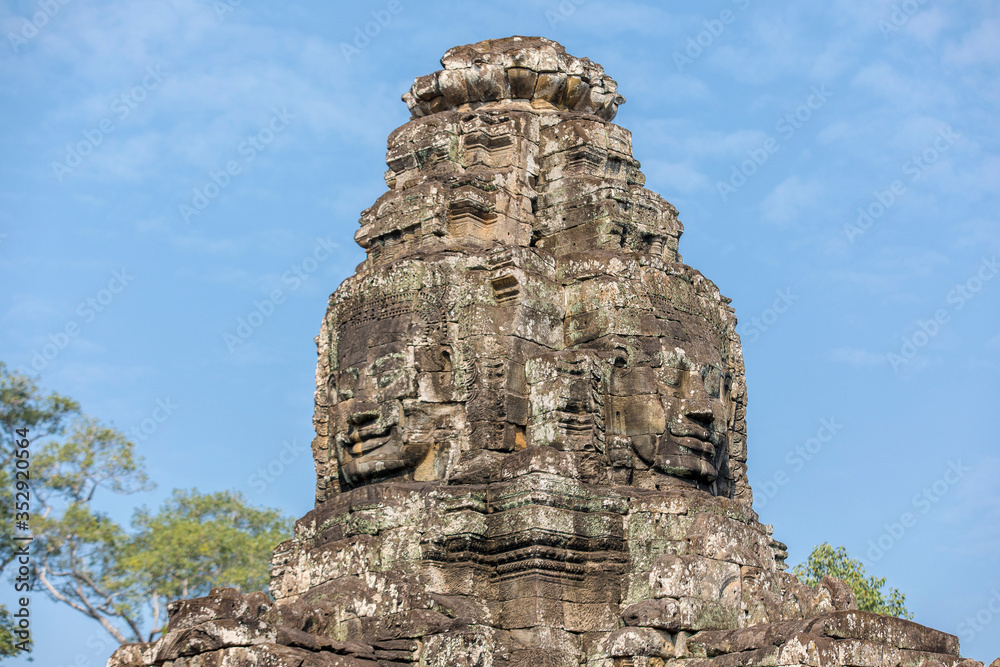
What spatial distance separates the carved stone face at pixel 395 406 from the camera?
53.3ft

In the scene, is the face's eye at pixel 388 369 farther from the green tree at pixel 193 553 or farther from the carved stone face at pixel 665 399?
the green tree at pixel 193 553

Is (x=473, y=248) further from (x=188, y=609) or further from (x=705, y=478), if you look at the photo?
(x=188, y=609)

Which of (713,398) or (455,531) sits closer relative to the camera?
(455,531)

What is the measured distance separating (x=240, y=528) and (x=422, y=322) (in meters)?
22.7

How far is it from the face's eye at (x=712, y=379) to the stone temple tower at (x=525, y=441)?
0.42ft

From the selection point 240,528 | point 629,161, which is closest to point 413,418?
point 629,161

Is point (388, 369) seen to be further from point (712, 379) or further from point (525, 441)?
point (712, 379)

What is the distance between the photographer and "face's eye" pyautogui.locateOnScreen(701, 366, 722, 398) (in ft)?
55.3


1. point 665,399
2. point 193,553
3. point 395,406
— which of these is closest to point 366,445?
point 395,406

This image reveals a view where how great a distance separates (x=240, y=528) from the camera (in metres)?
37.8

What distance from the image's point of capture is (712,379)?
55.7 feet

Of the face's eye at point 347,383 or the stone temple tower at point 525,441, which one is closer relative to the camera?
the stone temple tower at point 525,441

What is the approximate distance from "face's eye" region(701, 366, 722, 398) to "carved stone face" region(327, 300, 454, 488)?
10.5 ft

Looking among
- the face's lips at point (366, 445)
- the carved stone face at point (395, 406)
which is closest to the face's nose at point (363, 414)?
the carved stone face at point (395, 406)
